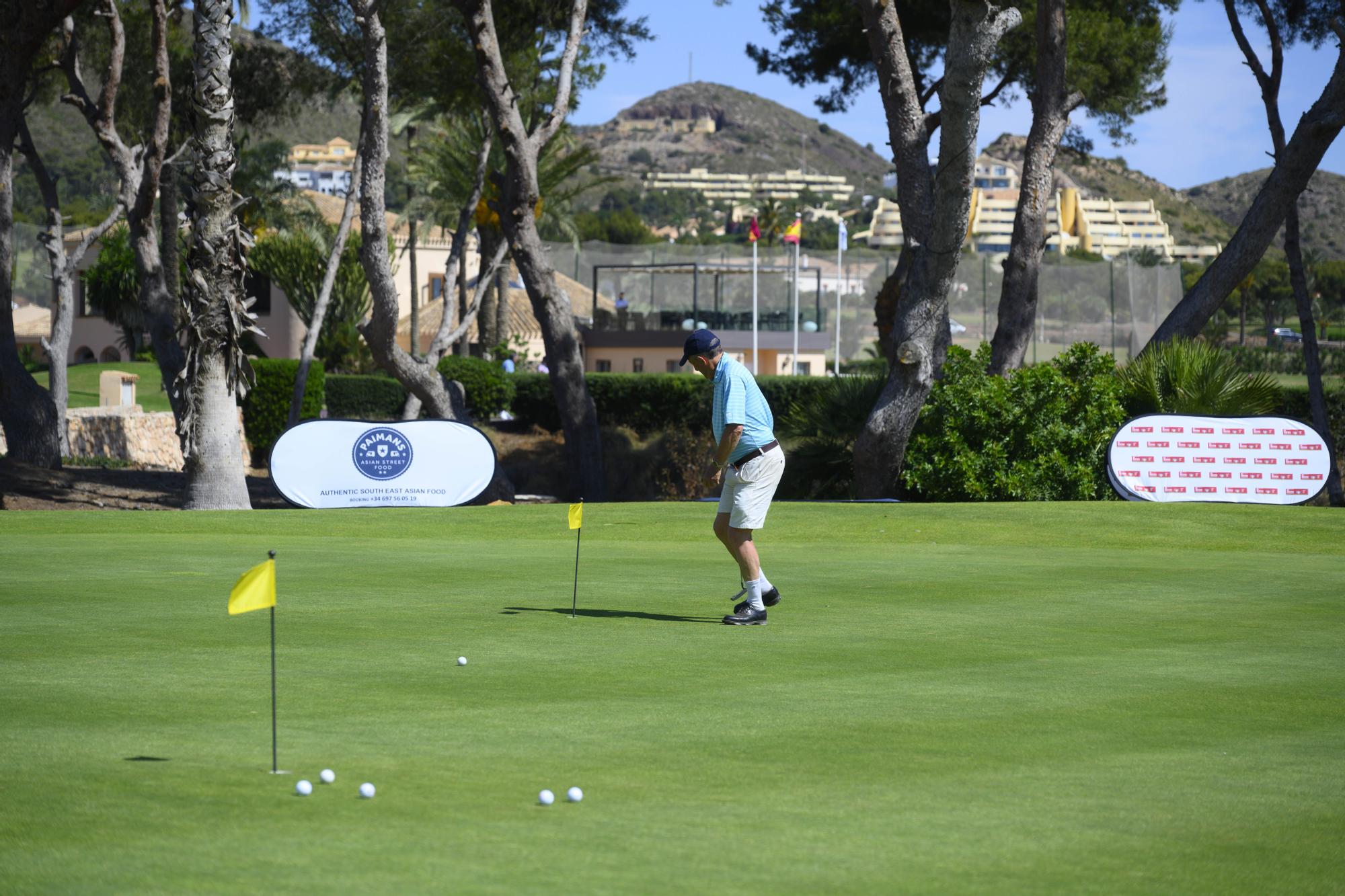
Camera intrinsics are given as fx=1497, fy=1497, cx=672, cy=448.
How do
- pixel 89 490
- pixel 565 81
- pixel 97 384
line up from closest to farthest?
pixel 89 490 → pixel 565 81 → pixel 97 384

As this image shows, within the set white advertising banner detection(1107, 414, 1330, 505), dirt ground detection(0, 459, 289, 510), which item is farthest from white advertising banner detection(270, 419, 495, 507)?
white advertising banner detection(1107, 414, 1330, 505)

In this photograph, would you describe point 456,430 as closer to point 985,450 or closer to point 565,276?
point 985,450

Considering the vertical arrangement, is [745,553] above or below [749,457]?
below

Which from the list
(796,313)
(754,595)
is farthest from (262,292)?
(754,595)

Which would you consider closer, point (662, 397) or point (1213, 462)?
point (1213, 462)

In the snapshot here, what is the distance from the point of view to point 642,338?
4797 cm

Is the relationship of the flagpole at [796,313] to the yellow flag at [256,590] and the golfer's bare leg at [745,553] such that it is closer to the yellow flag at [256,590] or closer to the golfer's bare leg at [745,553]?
the golfer's bare leg at [745,553]

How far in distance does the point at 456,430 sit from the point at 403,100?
14.1 meters

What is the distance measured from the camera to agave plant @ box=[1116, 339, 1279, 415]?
21.4 metres

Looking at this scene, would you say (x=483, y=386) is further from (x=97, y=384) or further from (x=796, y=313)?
(x=97, y=384)

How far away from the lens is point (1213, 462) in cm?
1928

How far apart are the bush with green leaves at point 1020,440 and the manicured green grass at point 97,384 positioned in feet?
85.0

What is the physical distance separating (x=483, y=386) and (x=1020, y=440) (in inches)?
749

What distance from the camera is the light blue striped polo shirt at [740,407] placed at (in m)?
9.37
